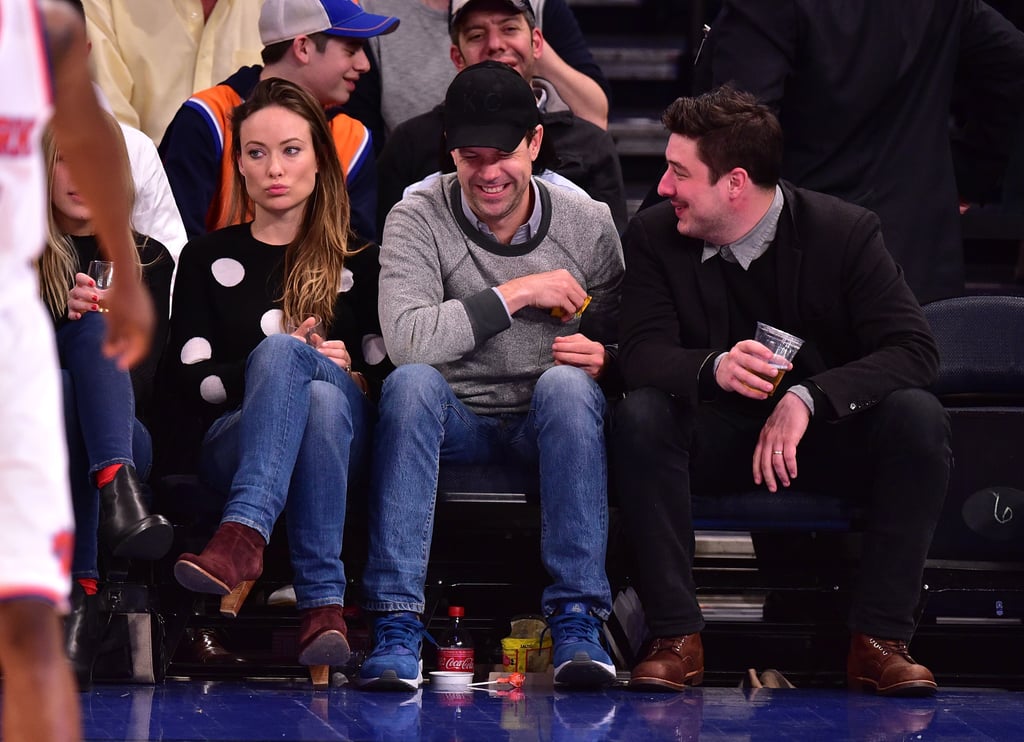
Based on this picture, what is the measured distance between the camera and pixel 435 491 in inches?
126

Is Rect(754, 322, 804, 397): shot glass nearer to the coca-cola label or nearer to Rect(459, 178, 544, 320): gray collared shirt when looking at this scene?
Rect(459, 178, 544, 320): gray collared shirt

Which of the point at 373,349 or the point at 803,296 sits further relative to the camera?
the point at 373,349

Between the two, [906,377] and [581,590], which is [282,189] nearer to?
[581,590]

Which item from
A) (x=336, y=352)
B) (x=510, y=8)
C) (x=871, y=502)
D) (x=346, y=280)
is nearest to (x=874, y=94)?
(x=510, y=8)

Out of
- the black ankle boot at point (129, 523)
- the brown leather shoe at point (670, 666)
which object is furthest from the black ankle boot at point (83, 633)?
the brown leather shoe at point (670, 666)

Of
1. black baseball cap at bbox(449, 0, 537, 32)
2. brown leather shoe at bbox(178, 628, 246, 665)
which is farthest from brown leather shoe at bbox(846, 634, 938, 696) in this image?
black baseball cap at bbox(449, 0, 537, 32)

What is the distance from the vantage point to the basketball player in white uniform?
5.38 feet

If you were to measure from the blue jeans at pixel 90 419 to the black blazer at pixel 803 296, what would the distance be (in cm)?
111

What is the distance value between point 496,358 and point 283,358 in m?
0.56

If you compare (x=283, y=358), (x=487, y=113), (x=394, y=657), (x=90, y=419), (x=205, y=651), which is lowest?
(x=205, y=651)

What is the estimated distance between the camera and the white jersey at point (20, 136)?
1676 millimetres

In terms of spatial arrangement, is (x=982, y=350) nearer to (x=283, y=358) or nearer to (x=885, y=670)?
(x=885, y=670)

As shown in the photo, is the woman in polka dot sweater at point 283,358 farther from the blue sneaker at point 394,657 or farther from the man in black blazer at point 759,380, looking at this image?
the man in black blazer at point 759,380

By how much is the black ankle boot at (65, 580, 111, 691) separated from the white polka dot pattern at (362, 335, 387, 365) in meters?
0.87
